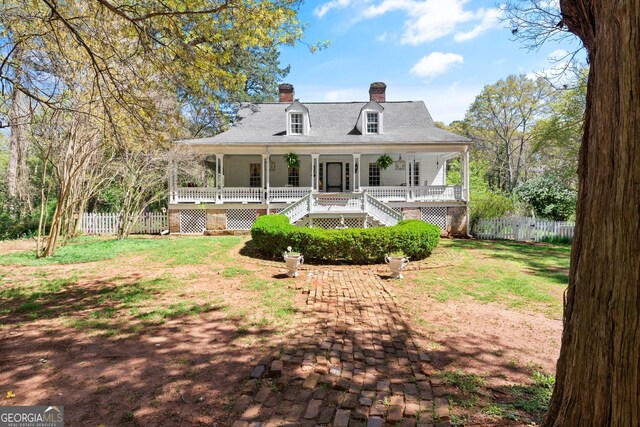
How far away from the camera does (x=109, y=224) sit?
17.3 meters

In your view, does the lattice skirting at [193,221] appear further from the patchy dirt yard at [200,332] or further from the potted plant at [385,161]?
the potted plant at [385,161]

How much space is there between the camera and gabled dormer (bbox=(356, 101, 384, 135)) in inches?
745

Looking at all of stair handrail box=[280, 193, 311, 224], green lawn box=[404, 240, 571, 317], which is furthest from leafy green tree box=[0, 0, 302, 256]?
stair handrail box=[280, 193, 311, 224]

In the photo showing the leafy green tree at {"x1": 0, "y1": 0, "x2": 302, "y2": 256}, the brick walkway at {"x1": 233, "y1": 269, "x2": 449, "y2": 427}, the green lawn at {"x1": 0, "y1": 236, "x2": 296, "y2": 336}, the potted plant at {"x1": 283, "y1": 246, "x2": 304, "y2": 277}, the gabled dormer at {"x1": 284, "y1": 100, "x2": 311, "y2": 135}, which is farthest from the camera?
the gabled dormer at {"x1": 284, "y1": 100, "x2": 311, "y2": 135}

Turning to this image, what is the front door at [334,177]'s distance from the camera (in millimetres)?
20609

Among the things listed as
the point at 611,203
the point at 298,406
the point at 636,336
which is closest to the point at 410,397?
the point at 298,406

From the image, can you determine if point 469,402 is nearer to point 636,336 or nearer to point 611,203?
point 636,336

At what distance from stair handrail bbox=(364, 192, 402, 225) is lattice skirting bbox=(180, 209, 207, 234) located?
8990 millimetres

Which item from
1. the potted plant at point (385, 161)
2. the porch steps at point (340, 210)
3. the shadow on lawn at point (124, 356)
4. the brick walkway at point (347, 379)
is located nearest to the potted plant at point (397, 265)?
the brick walkway at point (347, 379)

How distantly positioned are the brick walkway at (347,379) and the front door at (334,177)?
1525 centimetres

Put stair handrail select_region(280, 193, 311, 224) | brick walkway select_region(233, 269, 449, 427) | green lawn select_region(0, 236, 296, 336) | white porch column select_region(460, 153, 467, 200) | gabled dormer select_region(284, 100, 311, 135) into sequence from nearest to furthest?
1. brick walkway select_region(233, 269, 449, 427)
2. green lawn select_region(0, 236, 296, 336)
3. stair handrail select_region(280, 193, 311, 224)
4. white porch column select_region(460, 153, 467, 200)
5. gabled dormer select_region(284, 100, 311, 135)

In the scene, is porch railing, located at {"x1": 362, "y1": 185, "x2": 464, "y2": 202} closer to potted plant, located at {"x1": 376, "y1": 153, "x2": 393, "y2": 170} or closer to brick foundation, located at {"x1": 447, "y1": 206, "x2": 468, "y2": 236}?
brick foundation, located at {"x1": 447, "y1": 206, "x2": 468, "y2": 236}

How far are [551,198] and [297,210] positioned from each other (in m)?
14.8

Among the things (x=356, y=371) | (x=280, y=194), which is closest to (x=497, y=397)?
(x=356, y=371)
